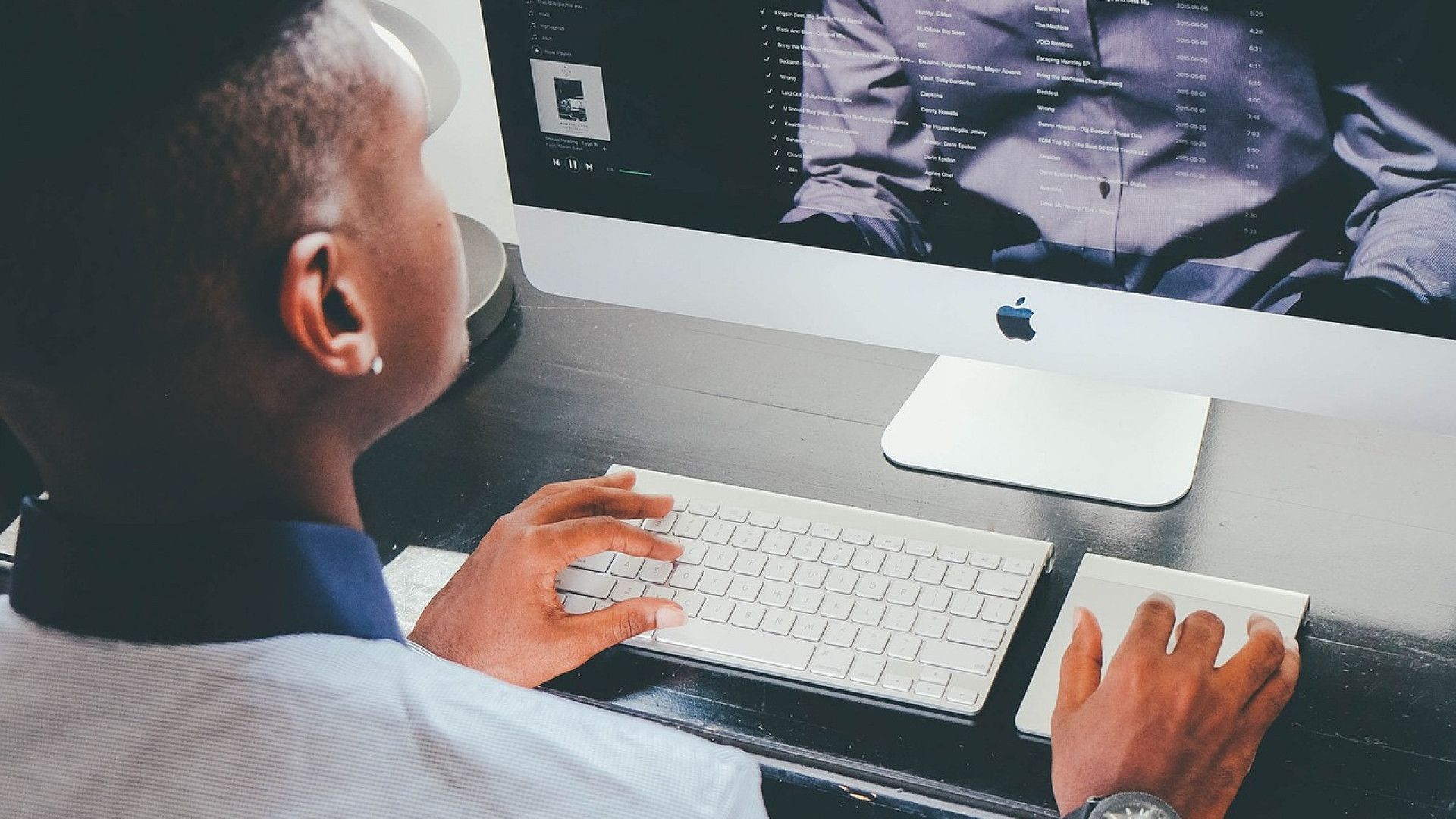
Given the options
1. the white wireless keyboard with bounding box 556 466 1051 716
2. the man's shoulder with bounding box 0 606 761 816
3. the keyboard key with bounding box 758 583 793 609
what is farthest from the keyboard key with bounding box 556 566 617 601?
the man's shoulder with bounding box 0 606 761 816

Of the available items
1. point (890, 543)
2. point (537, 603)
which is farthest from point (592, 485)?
point (890, 543)

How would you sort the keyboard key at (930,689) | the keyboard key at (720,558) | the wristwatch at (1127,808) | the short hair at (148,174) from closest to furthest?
the short hair at (148,174) < the wristwatch at (1127,808) < the keyboard key at (930,689) < the keyboard key at (720,558)

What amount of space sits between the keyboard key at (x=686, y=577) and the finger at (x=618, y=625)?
0.10 ft

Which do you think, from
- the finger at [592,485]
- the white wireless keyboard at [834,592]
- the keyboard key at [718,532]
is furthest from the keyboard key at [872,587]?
the finger at [592,485]

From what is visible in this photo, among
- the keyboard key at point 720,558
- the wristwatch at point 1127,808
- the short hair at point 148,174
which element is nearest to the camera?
the short hair at point 148,174

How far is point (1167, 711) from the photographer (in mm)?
731

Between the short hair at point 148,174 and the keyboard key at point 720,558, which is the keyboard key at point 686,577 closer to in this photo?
the keyboard key at point 720,558

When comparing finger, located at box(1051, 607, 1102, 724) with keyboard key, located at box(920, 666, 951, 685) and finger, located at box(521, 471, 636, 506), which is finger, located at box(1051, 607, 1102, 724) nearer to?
keyboard key, located at box(920, 666, 951, 685)

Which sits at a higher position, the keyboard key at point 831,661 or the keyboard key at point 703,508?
the keyboard key at point 703,508

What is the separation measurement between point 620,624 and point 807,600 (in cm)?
12

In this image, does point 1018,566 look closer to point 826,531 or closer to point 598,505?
point 826,531

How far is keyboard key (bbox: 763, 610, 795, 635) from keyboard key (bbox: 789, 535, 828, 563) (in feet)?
0.16

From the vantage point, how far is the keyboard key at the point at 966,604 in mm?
819

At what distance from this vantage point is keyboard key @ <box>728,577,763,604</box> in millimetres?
848
